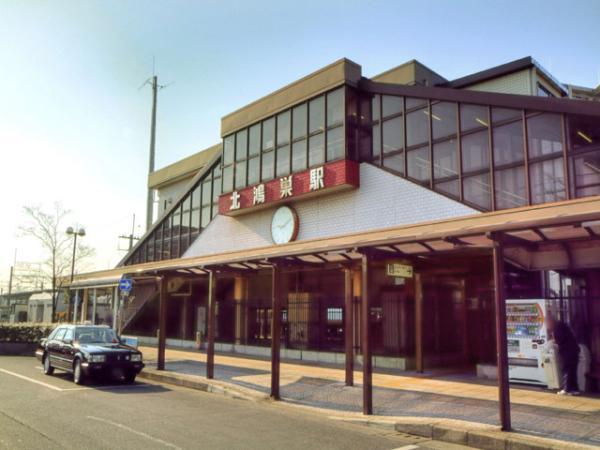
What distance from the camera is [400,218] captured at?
17.4 metres

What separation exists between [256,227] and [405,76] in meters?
8.95

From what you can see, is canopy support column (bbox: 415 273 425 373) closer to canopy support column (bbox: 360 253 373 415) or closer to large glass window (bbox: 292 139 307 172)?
canopy support column (bbox: 360 253 373 415)

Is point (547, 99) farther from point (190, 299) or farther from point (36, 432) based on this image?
point (190, 299)

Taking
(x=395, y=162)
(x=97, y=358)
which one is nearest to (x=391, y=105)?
(x=395, y=162)

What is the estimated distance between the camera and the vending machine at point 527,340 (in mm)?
12234

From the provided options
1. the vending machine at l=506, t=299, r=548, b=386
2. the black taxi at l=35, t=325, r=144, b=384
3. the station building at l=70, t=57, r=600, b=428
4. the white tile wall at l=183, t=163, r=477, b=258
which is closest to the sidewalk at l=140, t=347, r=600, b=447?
the vending machine at l=506, t=299, r=548, b=386

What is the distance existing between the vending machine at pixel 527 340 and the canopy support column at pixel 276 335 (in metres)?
5.63

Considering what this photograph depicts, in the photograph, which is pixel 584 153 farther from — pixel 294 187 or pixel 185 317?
pixel 185 317

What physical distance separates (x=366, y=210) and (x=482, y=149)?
14.9 ft

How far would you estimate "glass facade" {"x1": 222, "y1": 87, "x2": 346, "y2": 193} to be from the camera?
19.7 metres

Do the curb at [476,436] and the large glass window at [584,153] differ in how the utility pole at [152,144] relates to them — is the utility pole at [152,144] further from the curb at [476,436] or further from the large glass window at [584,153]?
the curb at [476,436]

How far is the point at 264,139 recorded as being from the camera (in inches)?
904

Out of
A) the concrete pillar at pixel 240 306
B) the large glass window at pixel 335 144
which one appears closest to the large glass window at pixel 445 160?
the large glass window at pixel 335 144

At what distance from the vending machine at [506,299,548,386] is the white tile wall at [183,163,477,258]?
12.7 ft
